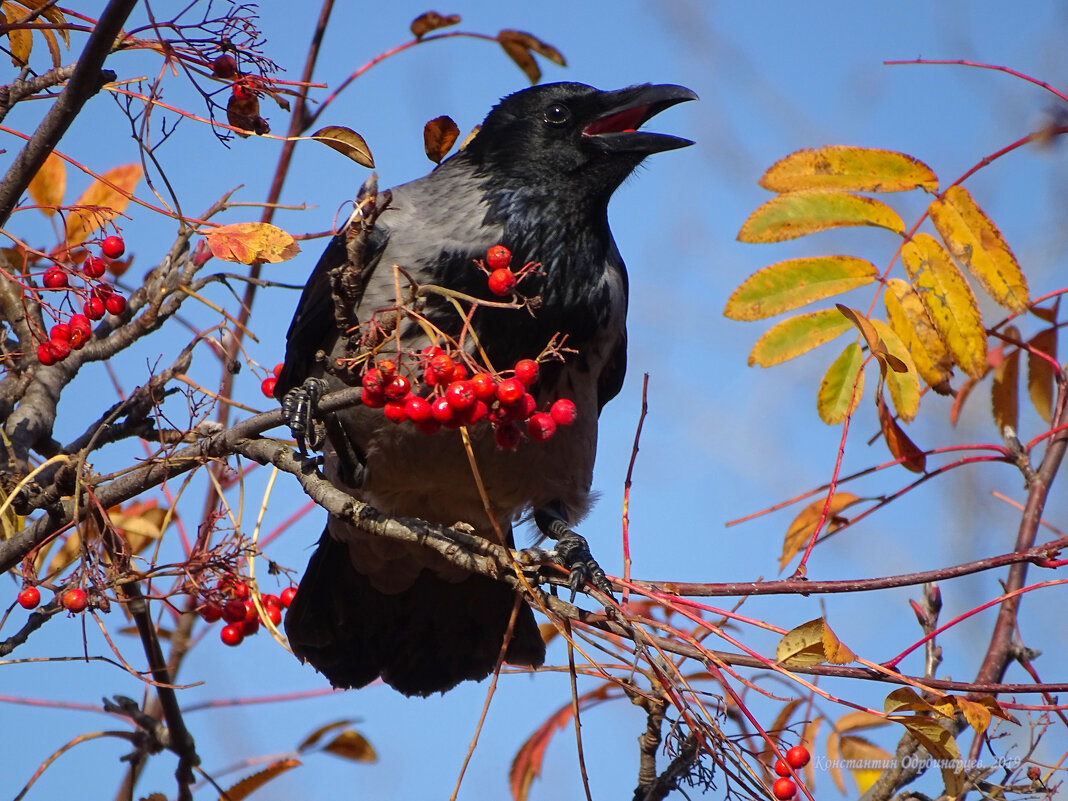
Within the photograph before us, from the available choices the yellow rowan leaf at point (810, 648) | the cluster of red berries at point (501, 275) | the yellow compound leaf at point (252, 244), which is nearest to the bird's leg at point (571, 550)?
the yellow rowan leaf at point (810, 648)

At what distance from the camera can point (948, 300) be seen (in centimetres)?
287

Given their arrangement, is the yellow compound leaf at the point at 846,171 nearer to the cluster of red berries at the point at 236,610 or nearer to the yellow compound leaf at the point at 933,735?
the yellow compound leaf at the point at 933,735

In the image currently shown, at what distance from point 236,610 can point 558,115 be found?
2090mm

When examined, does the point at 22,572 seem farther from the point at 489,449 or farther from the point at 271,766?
the point at 489,449

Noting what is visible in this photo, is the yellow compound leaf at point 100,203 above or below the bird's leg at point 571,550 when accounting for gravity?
above

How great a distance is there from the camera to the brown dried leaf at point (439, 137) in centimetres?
317

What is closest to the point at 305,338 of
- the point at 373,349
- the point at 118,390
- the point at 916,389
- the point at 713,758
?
the point at 118,390

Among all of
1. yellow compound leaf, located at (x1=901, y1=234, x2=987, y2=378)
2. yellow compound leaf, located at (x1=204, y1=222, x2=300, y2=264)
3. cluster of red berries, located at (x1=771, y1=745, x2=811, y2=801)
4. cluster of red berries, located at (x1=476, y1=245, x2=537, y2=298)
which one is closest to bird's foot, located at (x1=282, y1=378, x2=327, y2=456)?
yellow compound leaf, located at (x1=204, y1=222, x2=300, y2=264)

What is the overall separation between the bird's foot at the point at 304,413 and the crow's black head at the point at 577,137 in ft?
4.17

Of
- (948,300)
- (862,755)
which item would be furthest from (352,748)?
(948,300)

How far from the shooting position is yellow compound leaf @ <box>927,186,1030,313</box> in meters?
2.85

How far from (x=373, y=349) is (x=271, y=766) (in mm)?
1537

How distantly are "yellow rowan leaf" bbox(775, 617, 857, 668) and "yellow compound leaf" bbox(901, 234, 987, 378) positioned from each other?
102 cm

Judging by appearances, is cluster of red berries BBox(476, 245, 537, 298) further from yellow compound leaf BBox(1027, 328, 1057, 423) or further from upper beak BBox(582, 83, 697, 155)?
yellow compound leaf BBox(1027, 328, 1057, 423)
